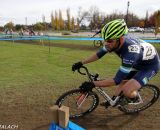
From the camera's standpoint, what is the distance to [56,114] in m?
3.43

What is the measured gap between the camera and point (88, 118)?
6.24m

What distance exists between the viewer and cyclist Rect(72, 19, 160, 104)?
195 inches

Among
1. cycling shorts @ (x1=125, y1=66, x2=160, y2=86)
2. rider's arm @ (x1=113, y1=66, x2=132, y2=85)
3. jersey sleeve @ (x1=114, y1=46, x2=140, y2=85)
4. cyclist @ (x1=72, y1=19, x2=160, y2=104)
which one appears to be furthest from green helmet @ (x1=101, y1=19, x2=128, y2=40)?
cycling shorts @ (x1=125, y1=66, x2=160, y2=86)

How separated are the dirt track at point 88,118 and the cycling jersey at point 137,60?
1.06 metres

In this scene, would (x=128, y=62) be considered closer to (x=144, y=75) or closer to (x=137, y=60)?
(x=137, y=60)

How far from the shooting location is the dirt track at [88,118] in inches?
228

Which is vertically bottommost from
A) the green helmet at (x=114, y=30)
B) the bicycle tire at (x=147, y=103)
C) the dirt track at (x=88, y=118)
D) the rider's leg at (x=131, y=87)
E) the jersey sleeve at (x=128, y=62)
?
the dirt track at (x=88, y=118)

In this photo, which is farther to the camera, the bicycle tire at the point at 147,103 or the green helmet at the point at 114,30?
the bicycle tire at the point at 147,103

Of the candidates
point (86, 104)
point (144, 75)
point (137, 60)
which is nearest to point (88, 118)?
point (86, 104)

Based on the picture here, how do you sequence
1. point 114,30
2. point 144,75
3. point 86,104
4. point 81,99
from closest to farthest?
point 114,30
point 144,75
point 81,99
point 86,104

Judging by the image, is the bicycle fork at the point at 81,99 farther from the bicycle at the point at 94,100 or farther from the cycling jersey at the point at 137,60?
the cycling jersey at the point at 137,60

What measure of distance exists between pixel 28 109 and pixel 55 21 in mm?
85447

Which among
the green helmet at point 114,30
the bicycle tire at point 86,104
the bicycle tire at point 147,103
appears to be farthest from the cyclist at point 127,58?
the bicycle tire at point 147,103

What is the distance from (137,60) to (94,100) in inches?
60.8
